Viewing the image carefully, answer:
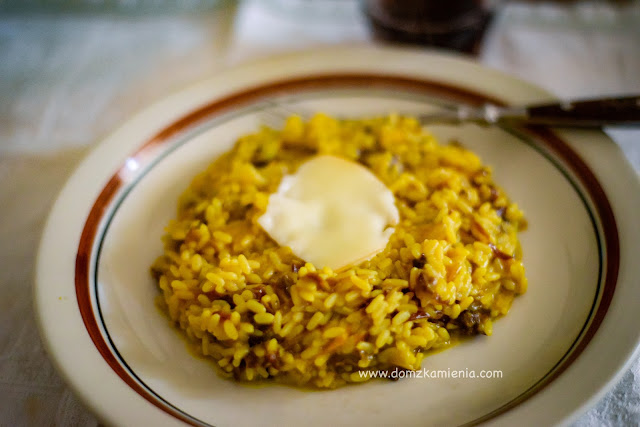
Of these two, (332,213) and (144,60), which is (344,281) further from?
(144,60)

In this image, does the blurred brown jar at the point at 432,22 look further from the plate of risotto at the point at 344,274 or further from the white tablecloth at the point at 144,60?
the plate of risotto at the point at 344,274

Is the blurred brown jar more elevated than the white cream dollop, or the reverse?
the blurred brown jar

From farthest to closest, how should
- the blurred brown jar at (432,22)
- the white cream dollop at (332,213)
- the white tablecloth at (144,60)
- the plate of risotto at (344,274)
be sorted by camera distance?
the blurred brown jar at (432,22), the white tablecloth at (144,60), the white cream dollop at (332,213), the plate of risotto at (344,274)

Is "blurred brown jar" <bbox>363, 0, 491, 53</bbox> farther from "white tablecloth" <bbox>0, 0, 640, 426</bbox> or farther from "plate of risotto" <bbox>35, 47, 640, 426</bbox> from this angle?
"plate of risotto" <bbox>35, 47, 640, 426</bbox>

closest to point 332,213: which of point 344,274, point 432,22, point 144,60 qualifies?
point 344,274

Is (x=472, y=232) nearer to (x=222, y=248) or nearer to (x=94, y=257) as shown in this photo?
(x=222, y=248)

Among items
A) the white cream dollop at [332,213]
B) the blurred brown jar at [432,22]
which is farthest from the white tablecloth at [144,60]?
the white cream dollop at [332,213]

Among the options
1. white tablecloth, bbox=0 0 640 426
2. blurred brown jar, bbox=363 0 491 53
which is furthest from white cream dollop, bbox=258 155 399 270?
blurred brown jar, bbox=363 0 491 53
